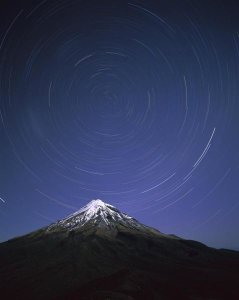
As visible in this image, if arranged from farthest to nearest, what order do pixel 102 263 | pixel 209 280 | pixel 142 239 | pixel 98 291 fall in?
pixel 142 239, pixel 102 263, pixel 209 280, pixel 98 291

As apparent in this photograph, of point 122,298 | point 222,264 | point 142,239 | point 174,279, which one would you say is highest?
point 142,239

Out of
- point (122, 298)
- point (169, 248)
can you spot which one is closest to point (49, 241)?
point (169, 248)

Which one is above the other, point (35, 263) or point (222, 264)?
point (35, 263)

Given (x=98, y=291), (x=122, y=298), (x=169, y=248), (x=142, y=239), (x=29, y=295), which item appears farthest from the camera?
(x=142, y=239)

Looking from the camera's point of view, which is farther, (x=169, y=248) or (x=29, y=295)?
(x=169, y=248)

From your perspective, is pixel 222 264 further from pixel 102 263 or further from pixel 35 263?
pixel 35 263

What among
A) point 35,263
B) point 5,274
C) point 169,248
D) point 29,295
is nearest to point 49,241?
point 35,263
